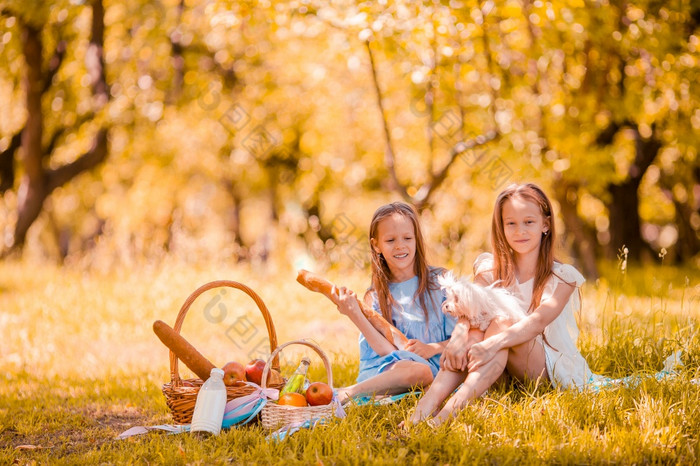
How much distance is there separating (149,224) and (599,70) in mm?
16216

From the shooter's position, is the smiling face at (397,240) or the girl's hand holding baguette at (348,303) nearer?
the girl's hand holding baguette at (348,303)

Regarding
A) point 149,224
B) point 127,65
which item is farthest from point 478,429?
point 149,224

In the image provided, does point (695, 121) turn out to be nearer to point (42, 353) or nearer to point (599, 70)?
point (599, 70)

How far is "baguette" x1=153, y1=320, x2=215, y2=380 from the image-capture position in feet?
11.4

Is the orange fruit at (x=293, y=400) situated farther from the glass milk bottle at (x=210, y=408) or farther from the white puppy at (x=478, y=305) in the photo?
the white puppy at (x=478, y=305)

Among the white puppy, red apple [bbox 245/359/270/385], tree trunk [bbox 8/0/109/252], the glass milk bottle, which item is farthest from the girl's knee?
tree trunk [bbox 8/0/109/252]

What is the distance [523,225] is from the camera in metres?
3.74

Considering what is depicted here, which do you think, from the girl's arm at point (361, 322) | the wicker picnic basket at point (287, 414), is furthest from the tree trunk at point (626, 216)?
the wicker picnic basket at point (287, 414)

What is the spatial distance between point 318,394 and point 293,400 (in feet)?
0.43

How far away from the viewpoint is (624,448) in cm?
281

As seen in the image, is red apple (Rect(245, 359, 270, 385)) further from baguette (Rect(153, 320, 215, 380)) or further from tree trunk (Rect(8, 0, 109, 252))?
tree trunk (Rect(8, 0, 109, 252))

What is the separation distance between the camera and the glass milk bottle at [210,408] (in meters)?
3.23

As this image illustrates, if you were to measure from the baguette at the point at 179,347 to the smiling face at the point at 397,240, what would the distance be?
1.24 meters

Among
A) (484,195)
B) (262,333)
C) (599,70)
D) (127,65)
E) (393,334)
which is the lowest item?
(262,333)
